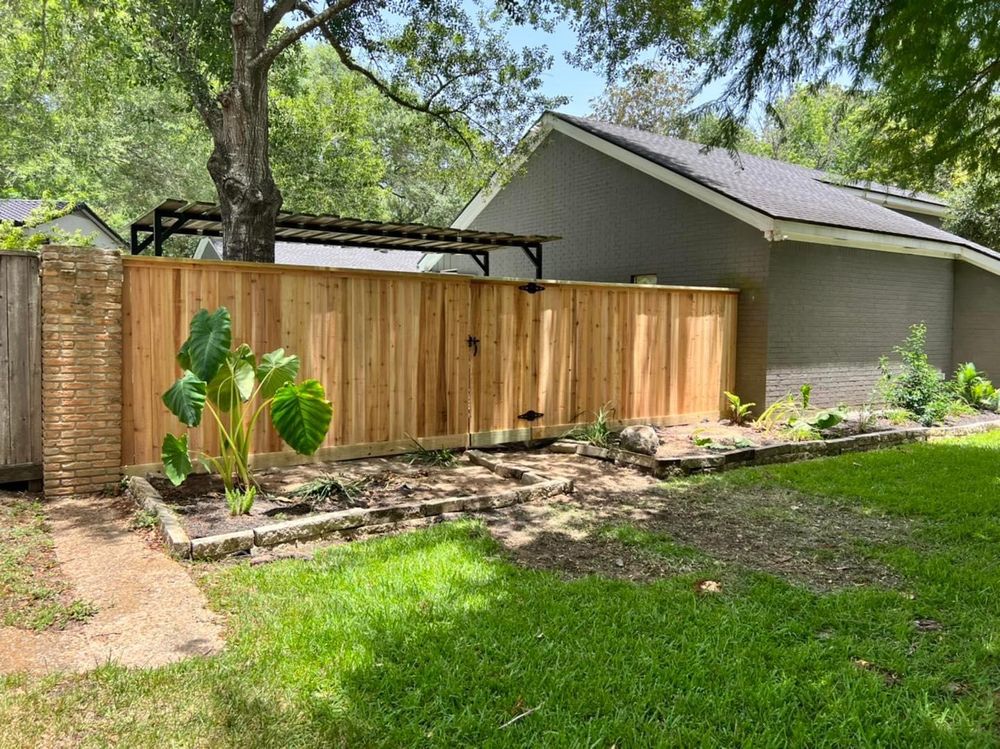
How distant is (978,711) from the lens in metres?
2.57

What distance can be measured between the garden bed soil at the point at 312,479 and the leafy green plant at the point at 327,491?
0.9 inches

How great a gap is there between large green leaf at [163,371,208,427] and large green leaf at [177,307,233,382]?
12cm

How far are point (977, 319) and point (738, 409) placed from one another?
6014 mm

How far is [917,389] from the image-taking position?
10273mm

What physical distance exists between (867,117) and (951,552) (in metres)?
4.84

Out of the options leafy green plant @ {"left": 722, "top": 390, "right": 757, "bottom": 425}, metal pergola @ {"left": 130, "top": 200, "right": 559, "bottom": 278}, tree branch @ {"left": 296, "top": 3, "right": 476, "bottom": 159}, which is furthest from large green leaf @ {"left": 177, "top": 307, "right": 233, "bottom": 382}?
leafy green plant @ {"left": 722, "top": 390, "right": 757, "bottom": 425}

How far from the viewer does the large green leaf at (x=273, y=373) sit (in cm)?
512

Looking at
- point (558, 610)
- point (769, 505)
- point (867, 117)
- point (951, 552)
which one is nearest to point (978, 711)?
point (558, 610)

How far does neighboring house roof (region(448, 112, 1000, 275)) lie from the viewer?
9375 mm

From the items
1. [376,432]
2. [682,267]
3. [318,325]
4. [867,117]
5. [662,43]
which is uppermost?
[662,43]

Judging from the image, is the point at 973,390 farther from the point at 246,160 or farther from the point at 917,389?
the point at 246,160

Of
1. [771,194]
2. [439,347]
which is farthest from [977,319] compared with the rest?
[439,347]

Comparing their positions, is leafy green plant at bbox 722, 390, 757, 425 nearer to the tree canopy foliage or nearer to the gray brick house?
the gray brick house

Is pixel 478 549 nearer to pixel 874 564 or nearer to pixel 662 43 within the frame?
pixel 874 564
